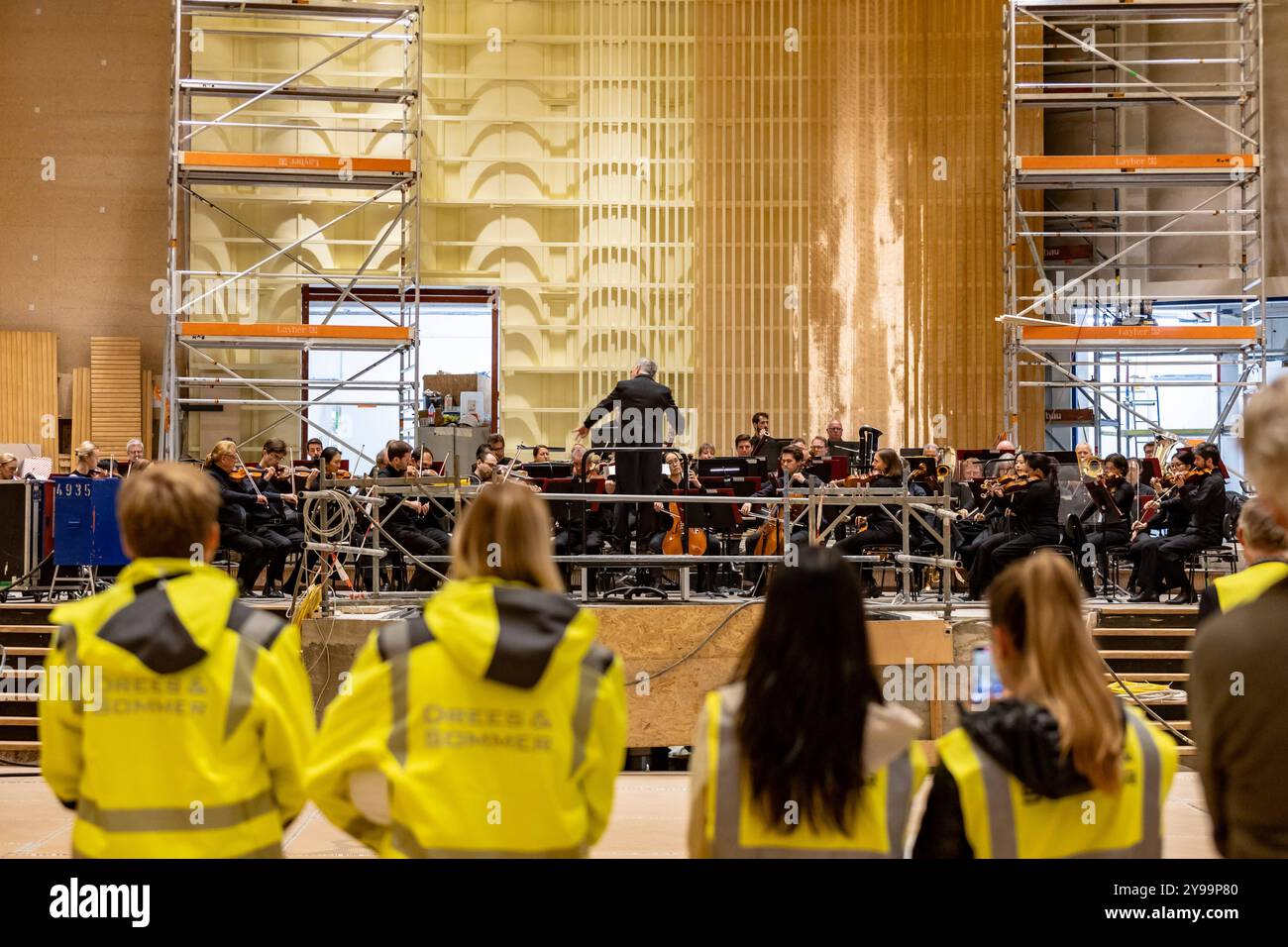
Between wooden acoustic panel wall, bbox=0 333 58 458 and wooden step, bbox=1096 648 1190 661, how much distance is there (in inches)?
484

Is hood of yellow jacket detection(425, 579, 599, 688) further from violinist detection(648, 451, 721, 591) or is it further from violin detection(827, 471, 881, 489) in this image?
violin detection(827, 471, 881, 489)

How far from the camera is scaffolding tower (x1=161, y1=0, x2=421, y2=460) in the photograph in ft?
52.2

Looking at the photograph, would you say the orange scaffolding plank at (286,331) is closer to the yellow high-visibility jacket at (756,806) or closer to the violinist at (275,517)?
the violinist at (275,517)

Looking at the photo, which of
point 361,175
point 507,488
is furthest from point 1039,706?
point 361,175

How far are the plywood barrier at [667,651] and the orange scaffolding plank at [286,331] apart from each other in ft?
20.5

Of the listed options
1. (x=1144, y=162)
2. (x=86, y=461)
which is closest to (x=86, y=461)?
(x=86, y=461)

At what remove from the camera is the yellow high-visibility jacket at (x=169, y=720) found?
256cm

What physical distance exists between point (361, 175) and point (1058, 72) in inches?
349

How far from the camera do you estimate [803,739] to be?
7.69 feet

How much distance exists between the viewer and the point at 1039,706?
7.87 ft

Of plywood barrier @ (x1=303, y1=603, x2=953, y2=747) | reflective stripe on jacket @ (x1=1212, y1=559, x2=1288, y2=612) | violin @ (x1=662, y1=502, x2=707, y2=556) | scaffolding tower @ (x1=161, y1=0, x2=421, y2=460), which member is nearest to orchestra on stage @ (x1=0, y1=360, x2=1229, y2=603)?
violin @ (x1=662, y1=502, x2=707, y2=556)

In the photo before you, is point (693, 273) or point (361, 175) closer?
point (361, 175)
